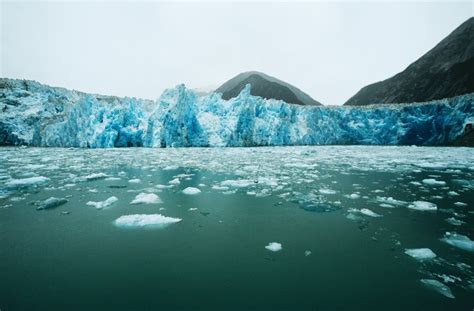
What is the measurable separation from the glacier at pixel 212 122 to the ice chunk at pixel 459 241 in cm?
2279

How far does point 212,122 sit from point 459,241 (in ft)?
79.6

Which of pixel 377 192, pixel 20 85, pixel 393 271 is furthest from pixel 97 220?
pixel 20 85

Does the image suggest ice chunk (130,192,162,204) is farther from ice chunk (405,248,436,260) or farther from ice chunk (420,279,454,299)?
ice chunk (420,279,454,299)

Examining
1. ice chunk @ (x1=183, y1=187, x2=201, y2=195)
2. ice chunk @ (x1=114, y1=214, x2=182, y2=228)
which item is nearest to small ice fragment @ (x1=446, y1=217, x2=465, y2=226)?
ice chunk @ (x1=114, y1=214, x2=182, y2=228)

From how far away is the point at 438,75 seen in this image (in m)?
57.2

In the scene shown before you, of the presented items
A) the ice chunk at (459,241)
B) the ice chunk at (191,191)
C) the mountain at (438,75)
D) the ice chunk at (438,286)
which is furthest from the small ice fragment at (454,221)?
the mountain at (438,75)

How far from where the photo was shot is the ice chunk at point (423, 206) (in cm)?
502

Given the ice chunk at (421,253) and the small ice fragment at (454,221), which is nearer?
the ice chunk at (421,253)

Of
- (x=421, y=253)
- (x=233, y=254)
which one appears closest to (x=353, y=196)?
(x=421, y=253)

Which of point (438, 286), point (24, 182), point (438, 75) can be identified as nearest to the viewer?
point (438, 286)

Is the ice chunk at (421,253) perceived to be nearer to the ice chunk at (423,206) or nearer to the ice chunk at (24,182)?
the ice chunk at (423,206)

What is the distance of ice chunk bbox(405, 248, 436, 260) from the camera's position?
3.18m

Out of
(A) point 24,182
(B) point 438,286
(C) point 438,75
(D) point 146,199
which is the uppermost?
(C) point 438,75

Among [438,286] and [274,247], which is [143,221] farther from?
[438,286]
